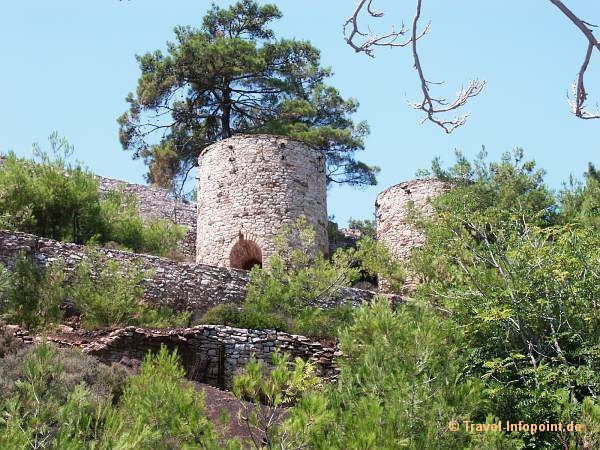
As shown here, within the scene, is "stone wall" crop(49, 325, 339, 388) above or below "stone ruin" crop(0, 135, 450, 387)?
below

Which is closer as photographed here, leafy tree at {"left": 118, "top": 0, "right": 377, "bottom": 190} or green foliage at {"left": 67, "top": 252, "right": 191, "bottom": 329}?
green foliage at {"left": 67, "top": 252, "right": 191, "bottom": 329}

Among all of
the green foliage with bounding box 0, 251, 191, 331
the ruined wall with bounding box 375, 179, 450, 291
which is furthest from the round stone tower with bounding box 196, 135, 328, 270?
the green foliage with bounding box 0, 251, 191, 331

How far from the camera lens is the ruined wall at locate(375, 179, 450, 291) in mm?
19062

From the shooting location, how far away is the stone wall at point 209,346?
12.1 m

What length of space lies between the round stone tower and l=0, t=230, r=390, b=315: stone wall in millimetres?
2084

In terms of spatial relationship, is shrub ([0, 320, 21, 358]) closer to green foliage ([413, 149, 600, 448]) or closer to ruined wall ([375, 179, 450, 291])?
green foliage ([413, 149, 600, 448])

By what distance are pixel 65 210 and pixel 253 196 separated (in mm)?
3593

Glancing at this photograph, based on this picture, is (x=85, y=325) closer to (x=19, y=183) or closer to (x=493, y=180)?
(x=19, y=183)

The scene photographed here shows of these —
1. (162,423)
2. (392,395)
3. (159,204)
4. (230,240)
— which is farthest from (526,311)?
(159,204)

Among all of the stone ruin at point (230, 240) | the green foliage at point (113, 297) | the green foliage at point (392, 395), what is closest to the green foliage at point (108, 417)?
the green foliage at point (392, 395)

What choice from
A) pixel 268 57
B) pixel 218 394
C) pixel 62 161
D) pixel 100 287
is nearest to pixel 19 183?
pixel 62 161

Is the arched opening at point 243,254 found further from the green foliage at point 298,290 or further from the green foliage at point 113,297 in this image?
the green foliage at point 113,297

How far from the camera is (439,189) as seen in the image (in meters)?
19.7

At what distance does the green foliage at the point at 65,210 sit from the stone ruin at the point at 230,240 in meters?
1.15
